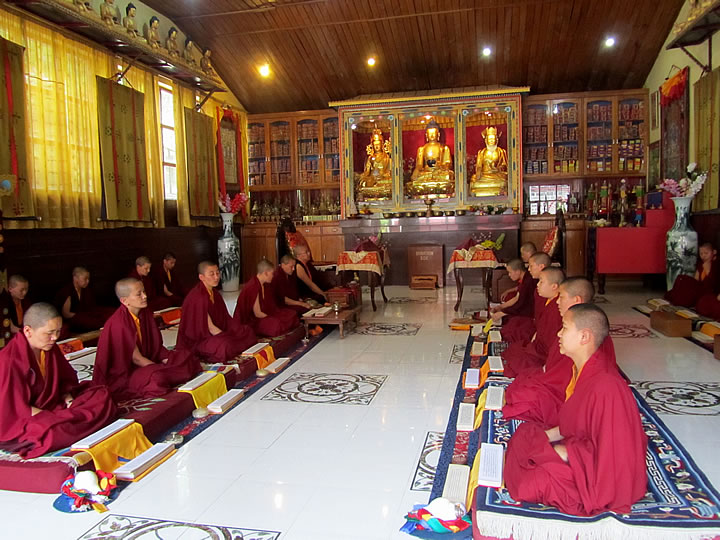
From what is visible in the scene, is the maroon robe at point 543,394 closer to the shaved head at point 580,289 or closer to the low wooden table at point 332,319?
the shaved head at point 580,289

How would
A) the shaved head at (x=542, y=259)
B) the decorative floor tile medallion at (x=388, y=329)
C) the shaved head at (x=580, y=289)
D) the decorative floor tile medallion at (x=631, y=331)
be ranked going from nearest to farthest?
1. the shaved head at (x=580, y=289)
2. the shaved head at (x=542, y=259)
3. the decorative floor tile medallion at (x=631, y=331)
4. the decorative floor tile medallion at (x=388, y=329)

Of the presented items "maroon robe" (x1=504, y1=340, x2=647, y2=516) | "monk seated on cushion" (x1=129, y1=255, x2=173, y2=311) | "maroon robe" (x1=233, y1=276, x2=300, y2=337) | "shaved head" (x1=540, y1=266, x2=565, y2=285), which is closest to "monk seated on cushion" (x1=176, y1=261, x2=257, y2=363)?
"maroon robe" (x1=233, y1=276, x2=300, y2=337)

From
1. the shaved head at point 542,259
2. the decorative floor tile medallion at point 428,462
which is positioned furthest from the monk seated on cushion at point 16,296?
the shaved head at point 542,259

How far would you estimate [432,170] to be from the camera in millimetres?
11844

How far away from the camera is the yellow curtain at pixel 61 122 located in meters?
6.67

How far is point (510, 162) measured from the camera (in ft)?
36.6

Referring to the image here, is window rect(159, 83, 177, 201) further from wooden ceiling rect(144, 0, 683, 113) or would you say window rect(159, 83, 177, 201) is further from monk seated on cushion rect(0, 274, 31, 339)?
monk seated on cushion rect(0, 274, 31, 339)

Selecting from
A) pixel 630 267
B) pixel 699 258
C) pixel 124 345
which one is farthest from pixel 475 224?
pixel 124 345

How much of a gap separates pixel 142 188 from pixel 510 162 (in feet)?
21.5

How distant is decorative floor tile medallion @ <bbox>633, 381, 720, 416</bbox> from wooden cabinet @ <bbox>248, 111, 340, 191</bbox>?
884cm

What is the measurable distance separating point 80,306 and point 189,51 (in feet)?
17.6

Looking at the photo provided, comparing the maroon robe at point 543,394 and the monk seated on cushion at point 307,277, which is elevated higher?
the monk seated on cushion at point 307,277

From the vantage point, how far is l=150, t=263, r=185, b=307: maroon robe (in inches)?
334

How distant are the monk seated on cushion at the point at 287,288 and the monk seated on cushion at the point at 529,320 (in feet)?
7.98
